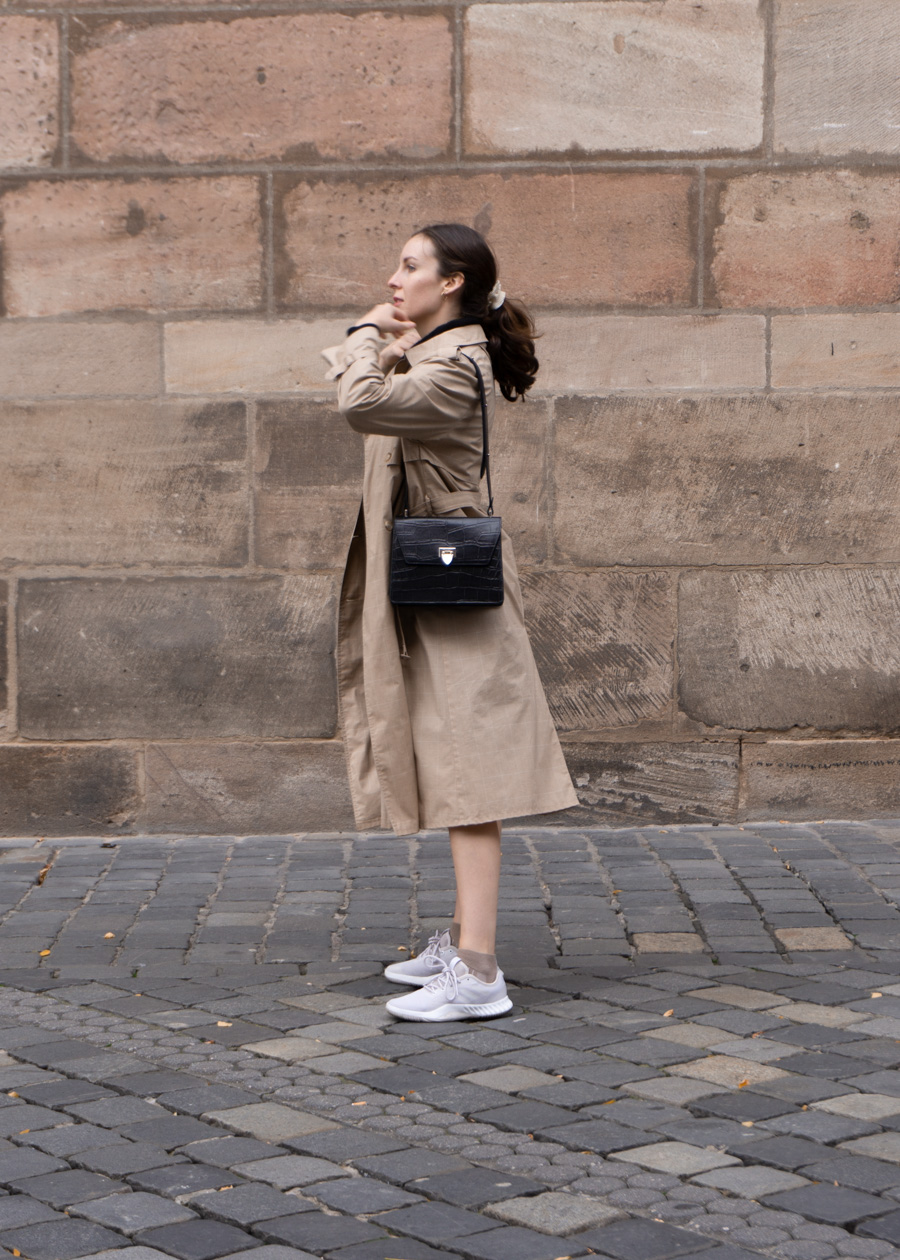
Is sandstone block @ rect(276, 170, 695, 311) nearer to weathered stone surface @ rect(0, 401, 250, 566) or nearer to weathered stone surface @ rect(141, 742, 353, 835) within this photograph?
weathered stone surface @ rect(0, 401, 250, 566)

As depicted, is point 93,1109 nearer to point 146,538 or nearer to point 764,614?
point 146,538

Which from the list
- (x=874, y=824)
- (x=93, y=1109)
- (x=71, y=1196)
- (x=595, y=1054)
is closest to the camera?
(x=71, y=1196)

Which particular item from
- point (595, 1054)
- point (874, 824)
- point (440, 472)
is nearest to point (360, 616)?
point (440, 472)

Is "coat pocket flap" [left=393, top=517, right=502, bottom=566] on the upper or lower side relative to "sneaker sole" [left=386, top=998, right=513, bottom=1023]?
upper

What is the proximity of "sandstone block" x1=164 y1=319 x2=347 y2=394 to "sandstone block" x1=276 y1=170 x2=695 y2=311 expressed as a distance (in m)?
0.14

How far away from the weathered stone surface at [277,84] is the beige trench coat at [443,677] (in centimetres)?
234

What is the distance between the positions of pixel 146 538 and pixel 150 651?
1.37 feet

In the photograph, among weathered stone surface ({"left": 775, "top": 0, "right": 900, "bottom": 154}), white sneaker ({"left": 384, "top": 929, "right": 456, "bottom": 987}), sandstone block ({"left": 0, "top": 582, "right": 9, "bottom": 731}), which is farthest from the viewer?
sandstone block ({"left": 0, "top": 582, "right": 9, "bottom": 731})

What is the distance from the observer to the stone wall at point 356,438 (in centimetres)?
580

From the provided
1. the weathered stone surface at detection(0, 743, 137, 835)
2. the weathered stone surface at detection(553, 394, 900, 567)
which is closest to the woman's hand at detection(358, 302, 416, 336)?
the weathered stone surface at detection(553, 394, 900, 567)

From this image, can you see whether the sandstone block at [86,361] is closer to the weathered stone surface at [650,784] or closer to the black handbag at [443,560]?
the weathered stone surface at [650,784]

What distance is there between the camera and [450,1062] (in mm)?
3334

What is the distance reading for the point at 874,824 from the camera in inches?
225

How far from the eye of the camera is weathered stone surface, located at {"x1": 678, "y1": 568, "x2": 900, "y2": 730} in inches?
229
